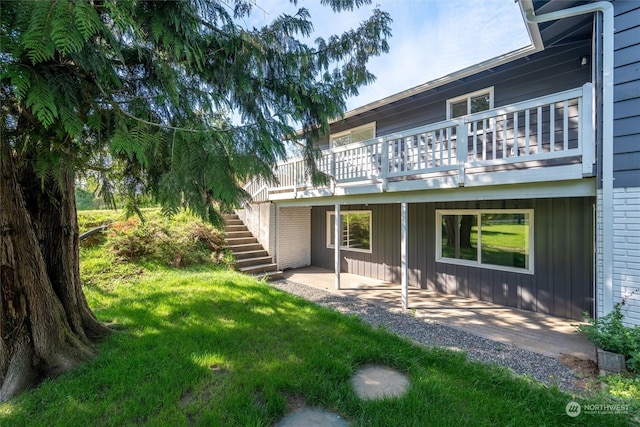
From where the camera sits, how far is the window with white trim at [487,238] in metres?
6.21

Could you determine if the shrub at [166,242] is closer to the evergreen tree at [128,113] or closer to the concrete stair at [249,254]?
the concrete stair at [249,254]

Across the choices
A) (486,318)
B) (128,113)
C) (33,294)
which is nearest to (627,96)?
(486,318)

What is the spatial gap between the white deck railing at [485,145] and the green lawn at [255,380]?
2125 mm

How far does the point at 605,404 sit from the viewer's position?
2705 millimetres

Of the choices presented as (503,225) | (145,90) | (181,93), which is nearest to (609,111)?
(503,225)

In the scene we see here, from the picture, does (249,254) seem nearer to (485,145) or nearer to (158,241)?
(158,241)

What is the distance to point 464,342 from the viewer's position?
4.53 meters

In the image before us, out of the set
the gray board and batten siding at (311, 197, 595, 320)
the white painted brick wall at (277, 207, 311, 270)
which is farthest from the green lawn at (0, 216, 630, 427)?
the white painted brick wall at (277, 207, 311, 270)

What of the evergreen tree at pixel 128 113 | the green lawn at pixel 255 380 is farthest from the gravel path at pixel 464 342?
the evergreen tree at pixel 128 113

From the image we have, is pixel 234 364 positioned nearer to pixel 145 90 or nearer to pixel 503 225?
pixel 145 90

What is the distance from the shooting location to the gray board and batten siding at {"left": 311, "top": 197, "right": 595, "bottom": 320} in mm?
5453

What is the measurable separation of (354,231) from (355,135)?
334cm

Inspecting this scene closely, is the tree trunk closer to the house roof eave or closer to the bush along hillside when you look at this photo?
the house roof eave

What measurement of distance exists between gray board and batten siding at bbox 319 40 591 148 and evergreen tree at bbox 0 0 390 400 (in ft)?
13.8
